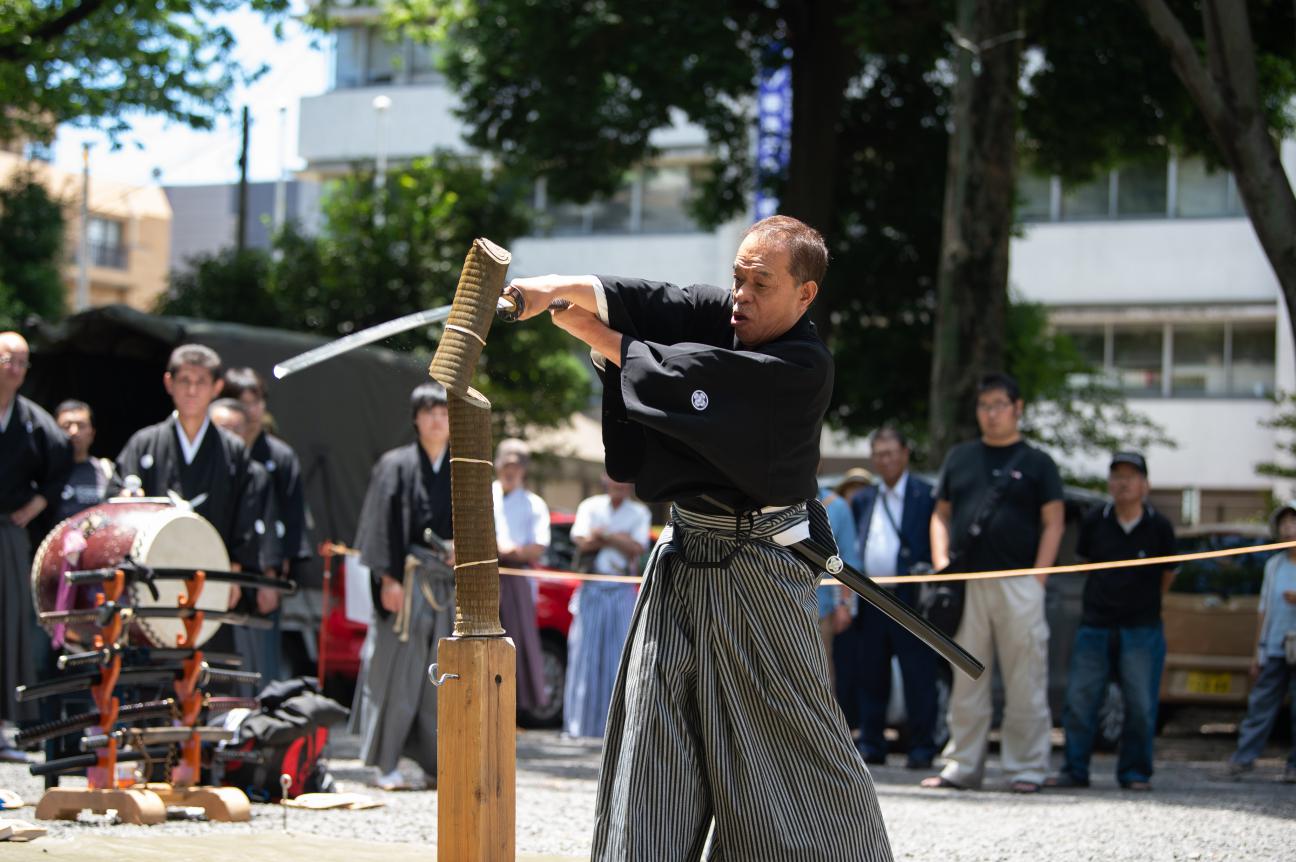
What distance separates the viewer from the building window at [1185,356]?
29.2 metres

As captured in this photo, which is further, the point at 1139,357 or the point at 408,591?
the point at 1139,357

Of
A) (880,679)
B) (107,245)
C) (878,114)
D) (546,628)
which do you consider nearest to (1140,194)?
(878,114)

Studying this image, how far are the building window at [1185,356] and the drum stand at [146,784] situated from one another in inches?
950

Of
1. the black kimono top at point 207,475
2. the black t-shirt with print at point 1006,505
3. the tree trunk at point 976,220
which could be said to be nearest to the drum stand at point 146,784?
the black kimono top at point 207,475

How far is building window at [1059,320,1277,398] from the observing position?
29.2 metres

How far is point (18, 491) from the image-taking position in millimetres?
8227

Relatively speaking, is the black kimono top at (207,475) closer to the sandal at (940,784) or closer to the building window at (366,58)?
the sandal at (940,784)

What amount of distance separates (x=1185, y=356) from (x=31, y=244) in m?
23.7

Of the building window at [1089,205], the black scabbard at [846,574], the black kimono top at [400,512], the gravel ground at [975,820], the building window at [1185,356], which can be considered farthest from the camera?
the building window at [1089,205]

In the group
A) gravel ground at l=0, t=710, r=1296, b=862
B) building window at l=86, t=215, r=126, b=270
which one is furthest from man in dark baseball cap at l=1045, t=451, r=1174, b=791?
building window at l=86, t=215, r=126, b=270

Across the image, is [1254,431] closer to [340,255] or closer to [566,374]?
[566,374]

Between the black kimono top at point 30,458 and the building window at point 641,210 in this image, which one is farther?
the building window at point 641,210

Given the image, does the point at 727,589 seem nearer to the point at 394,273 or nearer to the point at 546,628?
the point at 546,628

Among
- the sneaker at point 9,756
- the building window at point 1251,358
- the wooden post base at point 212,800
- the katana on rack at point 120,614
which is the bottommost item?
the sneaker at point 9,756
